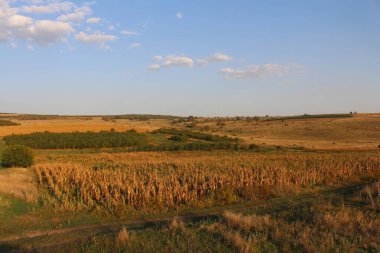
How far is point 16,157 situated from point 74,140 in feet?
91.0

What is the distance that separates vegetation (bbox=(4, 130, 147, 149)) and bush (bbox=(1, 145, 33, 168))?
2567 cm

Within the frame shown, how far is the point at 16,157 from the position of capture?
31.4 meters

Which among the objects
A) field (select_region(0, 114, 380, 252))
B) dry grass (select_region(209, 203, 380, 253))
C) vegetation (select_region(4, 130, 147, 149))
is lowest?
vegetation (select_region(4, 130, 147, 149))

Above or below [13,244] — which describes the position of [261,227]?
above

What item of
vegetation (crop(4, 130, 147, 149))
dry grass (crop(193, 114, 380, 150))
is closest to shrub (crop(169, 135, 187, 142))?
vegetation (crop(4, 130, 147, 149))

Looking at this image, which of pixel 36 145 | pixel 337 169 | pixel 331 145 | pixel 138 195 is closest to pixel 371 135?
pixel 331 145

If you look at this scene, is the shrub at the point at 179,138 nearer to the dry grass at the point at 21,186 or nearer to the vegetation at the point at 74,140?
the vegetation at the point at 74,140

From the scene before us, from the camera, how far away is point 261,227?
9.53m

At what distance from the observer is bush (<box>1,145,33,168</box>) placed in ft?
102

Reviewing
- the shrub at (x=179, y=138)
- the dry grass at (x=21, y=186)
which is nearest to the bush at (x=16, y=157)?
the dry grass at (x=21, y=186)

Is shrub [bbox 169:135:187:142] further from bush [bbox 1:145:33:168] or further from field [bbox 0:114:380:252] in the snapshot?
field [bbox 0:114:380:252]

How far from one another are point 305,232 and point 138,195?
33.8 feet

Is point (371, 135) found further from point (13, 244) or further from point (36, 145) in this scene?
point (13, 244)

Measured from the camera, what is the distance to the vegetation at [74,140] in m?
57.2
